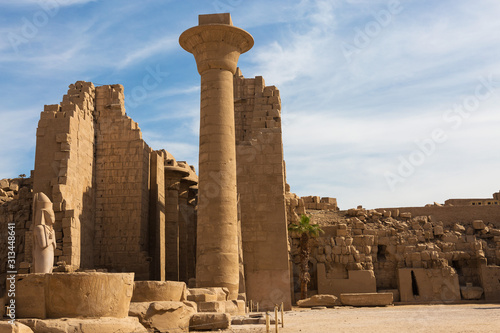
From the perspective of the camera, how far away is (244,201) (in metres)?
19.6

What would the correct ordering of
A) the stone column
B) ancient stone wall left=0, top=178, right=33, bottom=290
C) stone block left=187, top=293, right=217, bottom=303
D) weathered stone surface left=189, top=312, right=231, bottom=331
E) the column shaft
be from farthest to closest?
1. the stone column
2. ancient stone wall left=0, top=178, right=33, bottom=290
3. the column shaft
4. stone block left=187, top=293, right=217, bottom=303
5. weathered stone surface left=189, top=312, right=231, bottom=331

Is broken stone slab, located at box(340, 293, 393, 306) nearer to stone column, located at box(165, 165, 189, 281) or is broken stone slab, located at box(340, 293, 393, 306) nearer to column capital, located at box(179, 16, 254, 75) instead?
stone column, located at box(165, 165, 189, 281)

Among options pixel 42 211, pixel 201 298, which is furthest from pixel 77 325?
pixel 42 211

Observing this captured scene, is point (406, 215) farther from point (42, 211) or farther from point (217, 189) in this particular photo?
point (42, 211)

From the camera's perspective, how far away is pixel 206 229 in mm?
15430

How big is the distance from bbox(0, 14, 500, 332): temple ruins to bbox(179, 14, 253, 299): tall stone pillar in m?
0.04

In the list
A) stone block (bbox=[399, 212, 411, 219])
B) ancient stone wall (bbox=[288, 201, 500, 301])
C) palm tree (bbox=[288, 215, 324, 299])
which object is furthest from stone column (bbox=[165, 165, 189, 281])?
stone block (bbox=[399, 212, 411, 219])

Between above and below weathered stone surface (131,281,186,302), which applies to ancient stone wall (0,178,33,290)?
above

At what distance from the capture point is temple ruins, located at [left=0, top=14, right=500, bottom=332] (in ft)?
33.2

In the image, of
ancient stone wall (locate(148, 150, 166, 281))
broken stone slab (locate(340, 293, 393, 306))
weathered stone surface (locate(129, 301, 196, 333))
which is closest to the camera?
weathered stone surface (locate(129, 301, 196, 333))

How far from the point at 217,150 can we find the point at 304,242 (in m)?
8.57

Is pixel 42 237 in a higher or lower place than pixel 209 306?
higher

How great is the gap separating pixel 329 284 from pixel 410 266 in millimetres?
3973

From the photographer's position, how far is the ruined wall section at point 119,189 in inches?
802
